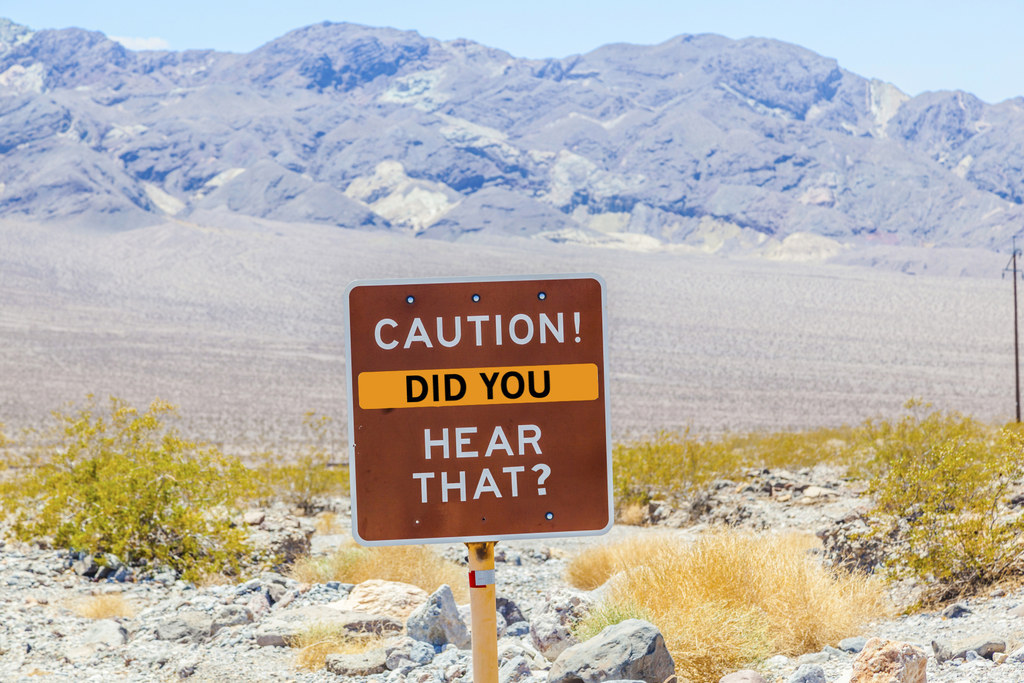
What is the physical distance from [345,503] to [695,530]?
20.2ft

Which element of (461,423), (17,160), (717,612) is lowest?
(717,612)

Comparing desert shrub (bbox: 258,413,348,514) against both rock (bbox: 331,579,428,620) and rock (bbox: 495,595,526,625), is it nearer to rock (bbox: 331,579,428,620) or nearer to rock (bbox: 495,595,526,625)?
rock (bbox: 331,579,428,620)

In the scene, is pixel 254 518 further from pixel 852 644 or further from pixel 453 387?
pixel 453 387

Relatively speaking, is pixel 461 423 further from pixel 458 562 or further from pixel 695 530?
pixel 695 530

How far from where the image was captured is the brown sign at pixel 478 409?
2.73 metres

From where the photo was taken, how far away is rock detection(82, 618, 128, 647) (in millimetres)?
7145

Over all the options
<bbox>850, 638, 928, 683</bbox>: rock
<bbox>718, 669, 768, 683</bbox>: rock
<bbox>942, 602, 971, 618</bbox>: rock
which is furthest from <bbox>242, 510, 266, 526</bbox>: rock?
<bbox>850, 638, 928, 683</bbox>: rock

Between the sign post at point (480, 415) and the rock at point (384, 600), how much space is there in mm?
4787

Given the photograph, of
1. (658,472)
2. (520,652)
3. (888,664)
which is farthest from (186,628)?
(658,472)

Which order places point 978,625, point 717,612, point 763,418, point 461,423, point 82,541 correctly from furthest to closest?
point 763,418, point 82,541, point 978,625, point 717,612, point 461,423

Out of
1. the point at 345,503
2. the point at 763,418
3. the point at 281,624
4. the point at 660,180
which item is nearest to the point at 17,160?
the point at 660,180

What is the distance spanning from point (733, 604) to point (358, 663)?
7.84 ft

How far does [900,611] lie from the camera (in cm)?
746

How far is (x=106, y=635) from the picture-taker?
7.27 meters
